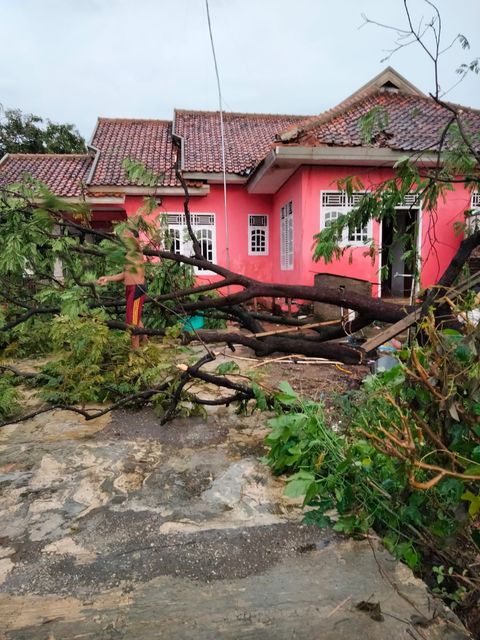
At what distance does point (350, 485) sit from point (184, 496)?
3.81 feet

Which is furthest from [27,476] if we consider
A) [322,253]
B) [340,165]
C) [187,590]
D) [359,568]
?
[340,165]

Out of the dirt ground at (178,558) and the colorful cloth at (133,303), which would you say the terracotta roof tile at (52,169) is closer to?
the colorful cloth at (133,303)

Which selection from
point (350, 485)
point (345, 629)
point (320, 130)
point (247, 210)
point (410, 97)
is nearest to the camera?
point (345, 629)

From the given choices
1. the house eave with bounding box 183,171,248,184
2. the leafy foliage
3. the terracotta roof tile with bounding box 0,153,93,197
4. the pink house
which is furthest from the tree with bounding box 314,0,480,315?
the terracotta roof tile with bounding box 0,153,93,197

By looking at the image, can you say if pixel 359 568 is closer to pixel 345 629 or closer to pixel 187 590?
pixel 345 629

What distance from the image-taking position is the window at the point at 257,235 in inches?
434

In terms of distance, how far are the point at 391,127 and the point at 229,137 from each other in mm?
5364

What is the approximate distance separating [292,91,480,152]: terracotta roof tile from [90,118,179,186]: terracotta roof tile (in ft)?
12.6

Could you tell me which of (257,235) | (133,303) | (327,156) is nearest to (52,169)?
(257,235)

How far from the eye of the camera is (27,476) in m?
2.65

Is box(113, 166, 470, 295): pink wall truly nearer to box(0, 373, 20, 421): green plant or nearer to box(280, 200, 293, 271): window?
box(280, 200, 293, 271): window

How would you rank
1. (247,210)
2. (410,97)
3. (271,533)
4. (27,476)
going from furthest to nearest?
1. (247,210)
2. (410,97)
3. (27,476)
4. (271,533)

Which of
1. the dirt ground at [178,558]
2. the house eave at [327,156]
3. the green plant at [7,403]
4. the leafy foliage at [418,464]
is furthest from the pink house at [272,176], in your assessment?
the leafy foliage at [418,464]

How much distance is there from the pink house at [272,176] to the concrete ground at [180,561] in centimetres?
475
